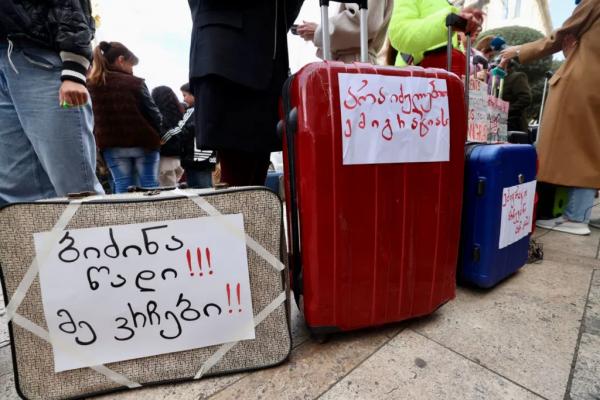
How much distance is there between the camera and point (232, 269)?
62 centimetres

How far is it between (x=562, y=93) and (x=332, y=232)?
1752mm

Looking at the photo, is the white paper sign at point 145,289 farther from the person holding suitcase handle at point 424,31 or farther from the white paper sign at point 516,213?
the person holding suitcase handle at point 424,31

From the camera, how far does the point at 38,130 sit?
32.6 inches

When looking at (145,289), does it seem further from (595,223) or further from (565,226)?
(595,223)

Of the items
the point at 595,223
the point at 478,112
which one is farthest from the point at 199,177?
the point at 595,223

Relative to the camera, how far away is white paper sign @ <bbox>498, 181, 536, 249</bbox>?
0.96m

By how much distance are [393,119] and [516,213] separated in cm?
65

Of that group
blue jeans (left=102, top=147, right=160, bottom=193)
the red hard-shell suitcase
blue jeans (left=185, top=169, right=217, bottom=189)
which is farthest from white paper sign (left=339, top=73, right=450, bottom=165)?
blue jeans (left=185, top=169, right=217, bottom=189)

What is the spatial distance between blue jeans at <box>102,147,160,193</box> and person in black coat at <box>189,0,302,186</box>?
127 cm

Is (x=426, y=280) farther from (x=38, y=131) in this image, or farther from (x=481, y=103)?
(x=38, y=131)

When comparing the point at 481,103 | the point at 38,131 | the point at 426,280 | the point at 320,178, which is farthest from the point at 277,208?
the point at 481,103

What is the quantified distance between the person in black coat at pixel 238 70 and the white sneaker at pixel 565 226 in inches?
72.2

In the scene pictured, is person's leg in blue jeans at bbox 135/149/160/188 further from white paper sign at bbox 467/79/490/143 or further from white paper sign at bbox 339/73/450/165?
white paper sign at bbox 467/79/490/143

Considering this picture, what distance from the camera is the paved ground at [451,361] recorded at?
58cm
